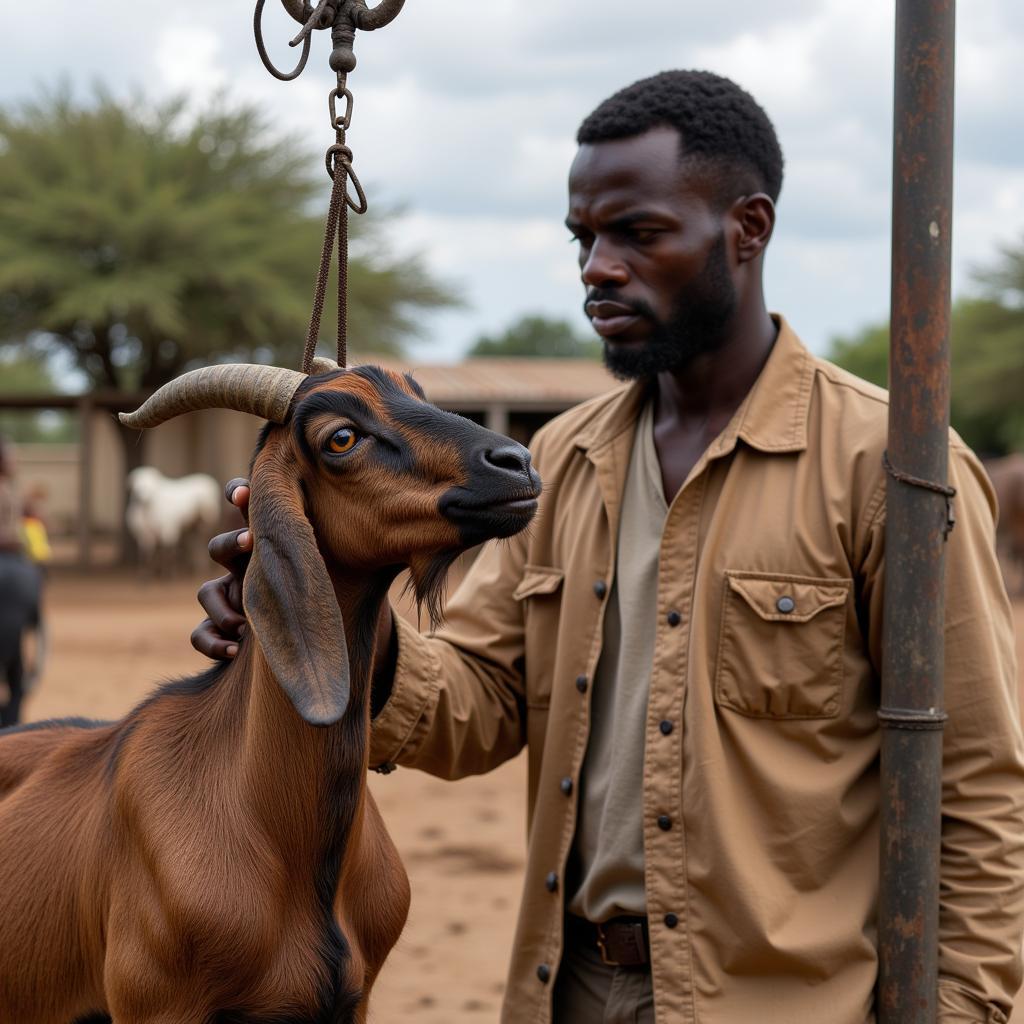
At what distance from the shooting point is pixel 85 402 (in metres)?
23.8

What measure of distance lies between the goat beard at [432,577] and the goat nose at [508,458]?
165 millimetres

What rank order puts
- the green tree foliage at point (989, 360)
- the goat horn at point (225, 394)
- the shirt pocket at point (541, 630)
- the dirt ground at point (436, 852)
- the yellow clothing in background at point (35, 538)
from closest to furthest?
1. the goat horn at point (225, 394)
2. the shirt pocket at point (541, 630)
3. the dirt ground at point (436, 852)
4. the yellow clothing in background at point (35, 538)
5. the green tree foliage at point (989, 360)

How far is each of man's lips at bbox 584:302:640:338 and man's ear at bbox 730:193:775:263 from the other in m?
0.28

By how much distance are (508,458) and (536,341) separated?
236 ft

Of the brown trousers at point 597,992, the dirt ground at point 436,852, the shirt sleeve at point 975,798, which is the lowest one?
the dirt ground at point 436,852

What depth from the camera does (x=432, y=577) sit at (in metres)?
2.43

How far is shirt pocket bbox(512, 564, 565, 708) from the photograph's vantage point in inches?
123

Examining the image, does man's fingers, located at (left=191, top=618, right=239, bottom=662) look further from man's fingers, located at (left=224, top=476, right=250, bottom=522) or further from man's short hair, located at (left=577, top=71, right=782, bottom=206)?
man's short hair, located at (left=577, top=71, right=782, bottom=206)

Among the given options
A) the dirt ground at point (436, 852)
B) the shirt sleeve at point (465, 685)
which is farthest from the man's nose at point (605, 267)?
the dirt ground at point (436, 852)

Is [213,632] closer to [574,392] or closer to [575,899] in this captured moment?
[575,899]

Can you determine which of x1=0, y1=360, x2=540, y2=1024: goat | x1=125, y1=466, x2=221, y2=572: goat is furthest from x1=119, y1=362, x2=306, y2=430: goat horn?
x1=125, y1=466, x2=221, y2=572: goat

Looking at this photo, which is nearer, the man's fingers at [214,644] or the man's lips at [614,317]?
the man's fingers at [214,644]

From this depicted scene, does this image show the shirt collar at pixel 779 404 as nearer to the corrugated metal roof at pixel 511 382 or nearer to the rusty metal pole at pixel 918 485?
the rusty metal pole at pixel 918 485

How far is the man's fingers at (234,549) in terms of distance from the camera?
2467mm
